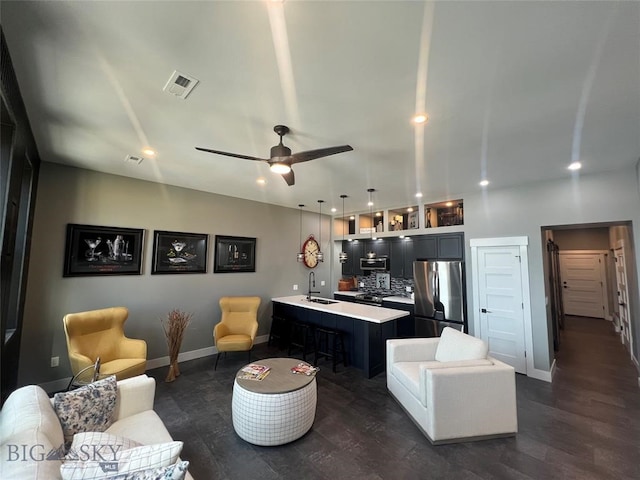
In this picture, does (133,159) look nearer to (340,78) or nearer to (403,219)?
(340,78)

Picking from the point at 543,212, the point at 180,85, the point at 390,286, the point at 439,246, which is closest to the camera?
the point at 180,85

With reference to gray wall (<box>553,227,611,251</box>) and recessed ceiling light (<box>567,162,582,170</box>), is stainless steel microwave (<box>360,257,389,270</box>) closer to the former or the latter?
recessed ceiling light (<box>567,162,582,170</box>)

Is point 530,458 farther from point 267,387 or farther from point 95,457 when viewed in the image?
point 95,457

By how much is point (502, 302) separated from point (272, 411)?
3.84 meters

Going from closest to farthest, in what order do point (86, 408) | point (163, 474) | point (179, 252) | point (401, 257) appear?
point (163, 474)
point (86, 408)
point (179, 252)
point (401, 257)

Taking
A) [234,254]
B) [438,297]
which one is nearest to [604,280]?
[438,297]

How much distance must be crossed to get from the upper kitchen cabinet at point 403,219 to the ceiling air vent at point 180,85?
15.5 ft

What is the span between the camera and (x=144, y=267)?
413 cm

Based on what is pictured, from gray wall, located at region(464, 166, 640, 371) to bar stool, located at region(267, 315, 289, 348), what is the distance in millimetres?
3302

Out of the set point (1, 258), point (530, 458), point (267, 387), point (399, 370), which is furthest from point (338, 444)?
point (1, 258)

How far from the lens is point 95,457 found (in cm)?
126

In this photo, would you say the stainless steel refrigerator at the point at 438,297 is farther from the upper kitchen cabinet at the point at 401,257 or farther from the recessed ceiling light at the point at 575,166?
the recessed ceiling light at the point at 575,166

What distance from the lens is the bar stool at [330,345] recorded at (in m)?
4.08

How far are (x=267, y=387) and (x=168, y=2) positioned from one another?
111 inches
